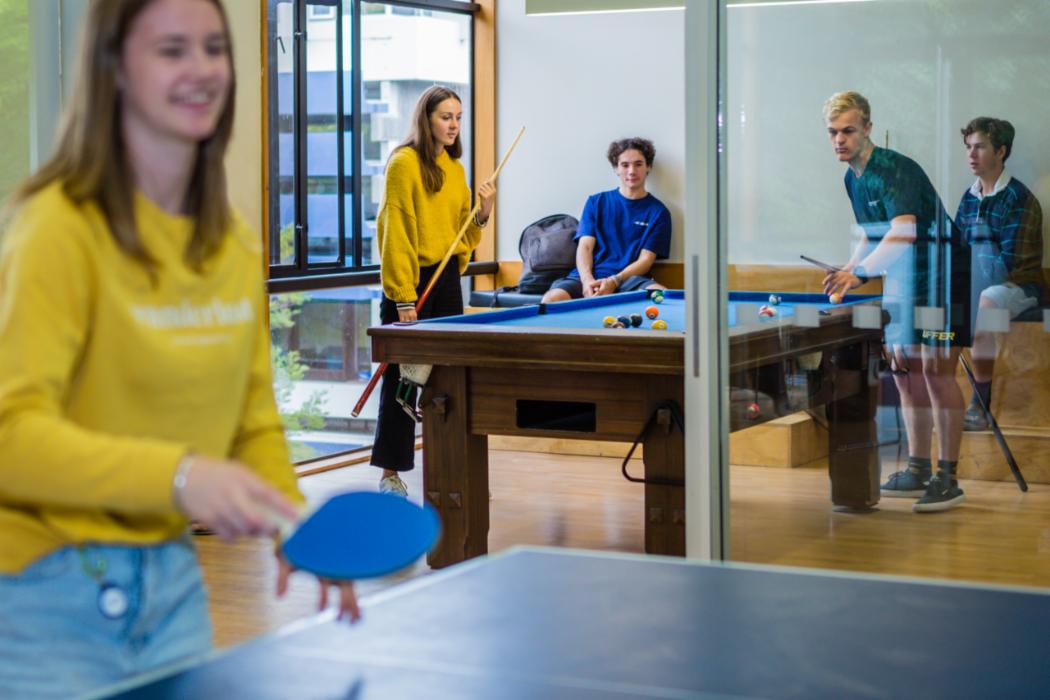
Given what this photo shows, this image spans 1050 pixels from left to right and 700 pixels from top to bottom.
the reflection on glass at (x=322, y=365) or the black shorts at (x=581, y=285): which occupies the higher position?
the black shorts at (x=581, y=285)

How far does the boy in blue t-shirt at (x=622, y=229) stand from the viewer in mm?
7316

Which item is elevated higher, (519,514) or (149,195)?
(149,195)

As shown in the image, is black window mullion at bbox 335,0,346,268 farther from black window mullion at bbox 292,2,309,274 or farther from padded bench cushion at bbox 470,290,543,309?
padded bench cushion at bbox 470,290,543,309

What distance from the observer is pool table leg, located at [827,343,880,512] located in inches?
146

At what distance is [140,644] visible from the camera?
1551mm

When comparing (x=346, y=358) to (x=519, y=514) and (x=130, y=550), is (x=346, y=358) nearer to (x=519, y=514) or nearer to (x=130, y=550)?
(x=519, y=514)

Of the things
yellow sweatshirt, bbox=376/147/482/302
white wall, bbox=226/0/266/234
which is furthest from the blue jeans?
white wall, bbox=226/0/266/234

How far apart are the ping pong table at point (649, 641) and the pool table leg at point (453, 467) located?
2.33 meters

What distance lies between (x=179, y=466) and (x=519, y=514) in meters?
4.08

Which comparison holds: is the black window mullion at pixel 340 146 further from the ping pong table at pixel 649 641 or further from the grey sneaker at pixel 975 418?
the ping pong table at pixel 649 641

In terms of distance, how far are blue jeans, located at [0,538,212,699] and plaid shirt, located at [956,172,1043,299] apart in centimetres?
247

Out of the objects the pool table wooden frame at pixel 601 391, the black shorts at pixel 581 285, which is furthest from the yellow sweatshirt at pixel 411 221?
the black shorts at pixel 581 285

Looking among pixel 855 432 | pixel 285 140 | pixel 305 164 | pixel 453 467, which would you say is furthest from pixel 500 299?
pixel 855 432

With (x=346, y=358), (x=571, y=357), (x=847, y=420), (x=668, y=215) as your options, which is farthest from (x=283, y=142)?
(x=847, y=420)
